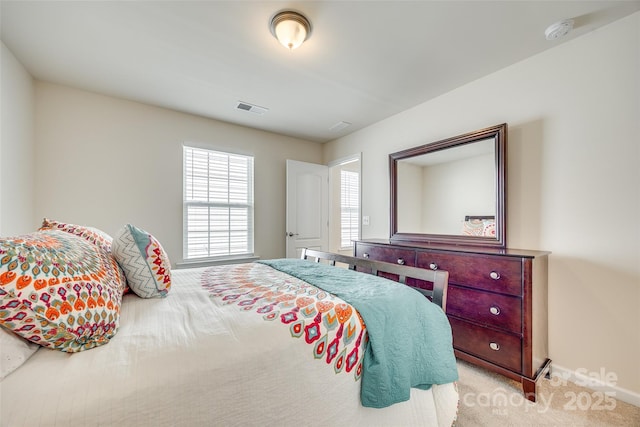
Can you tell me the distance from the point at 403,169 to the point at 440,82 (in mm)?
1001

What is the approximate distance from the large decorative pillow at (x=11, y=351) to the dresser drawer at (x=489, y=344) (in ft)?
8.06

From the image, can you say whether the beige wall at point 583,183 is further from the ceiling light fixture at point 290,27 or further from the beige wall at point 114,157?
the beige wall at point 114,157

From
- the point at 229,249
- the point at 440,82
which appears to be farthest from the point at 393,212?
the point at 229,249

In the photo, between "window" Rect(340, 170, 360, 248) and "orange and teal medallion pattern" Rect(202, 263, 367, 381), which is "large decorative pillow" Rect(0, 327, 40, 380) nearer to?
"orange and teal medallion pattern" Rect(202, 263, 367, 381)

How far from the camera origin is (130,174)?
298 centimetres

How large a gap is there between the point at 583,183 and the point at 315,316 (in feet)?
7.38

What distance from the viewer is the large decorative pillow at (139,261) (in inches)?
50.9

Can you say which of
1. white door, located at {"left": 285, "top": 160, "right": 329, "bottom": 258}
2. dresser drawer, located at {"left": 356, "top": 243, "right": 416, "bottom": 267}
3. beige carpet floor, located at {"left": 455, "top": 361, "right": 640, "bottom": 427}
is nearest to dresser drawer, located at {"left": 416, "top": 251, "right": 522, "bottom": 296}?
dresser drawer, located at {"left": 356, "top": 243, "right": 416, "bottom": 267}

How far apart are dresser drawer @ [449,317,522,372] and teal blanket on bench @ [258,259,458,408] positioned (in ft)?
2.69

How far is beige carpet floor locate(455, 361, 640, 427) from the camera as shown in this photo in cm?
153

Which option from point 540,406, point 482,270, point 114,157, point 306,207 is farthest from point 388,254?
point 114,157

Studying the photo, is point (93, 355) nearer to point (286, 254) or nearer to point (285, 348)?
point (285, 348)

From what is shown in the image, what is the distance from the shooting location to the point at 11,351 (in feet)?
2.28

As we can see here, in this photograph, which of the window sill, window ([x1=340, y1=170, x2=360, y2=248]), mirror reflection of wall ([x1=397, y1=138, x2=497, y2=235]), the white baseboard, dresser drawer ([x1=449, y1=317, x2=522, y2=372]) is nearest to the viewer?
the white baseboard
